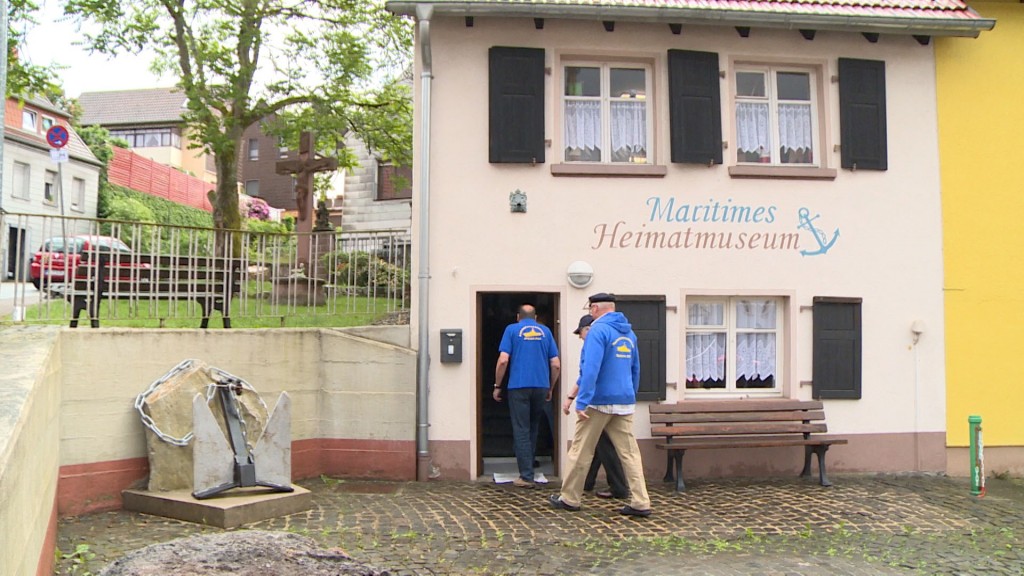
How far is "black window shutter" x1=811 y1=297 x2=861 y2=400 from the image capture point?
9.54m

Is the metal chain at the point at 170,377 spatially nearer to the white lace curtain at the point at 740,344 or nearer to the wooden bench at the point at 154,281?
the wooden bench at the point at 154,281

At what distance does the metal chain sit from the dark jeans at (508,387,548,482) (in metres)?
2.52

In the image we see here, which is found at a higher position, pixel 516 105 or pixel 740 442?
pixel 516 105

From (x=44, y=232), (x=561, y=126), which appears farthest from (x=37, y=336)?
(x=561, y=126)

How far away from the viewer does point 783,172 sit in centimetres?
964

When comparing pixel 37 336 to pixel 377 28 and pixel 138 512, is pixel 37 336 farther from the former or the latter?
pixel 377 28

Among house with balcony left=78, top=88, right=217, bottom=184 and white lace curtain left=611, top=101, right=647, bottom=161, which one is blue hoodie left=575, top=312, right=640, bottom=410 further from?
house with balcony left=78, top=88, right=217, bottom=184

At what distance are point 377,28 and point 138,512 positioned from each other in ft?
34.1

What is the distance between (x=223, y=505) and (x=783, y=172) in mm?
6830

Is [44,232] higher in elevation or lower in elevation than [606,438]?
higher

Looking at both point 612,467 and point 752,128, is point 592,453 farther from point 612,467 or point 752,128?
point 752,128

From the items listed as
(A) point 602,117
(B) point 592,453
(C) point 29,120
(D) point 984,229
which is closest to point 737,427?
(B) point 592,453

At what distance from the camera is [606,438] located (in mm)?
8203

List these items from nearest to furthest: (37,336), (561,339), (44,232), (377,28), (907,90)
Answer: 1. (37,336)
2. (44,232)
3. (561,339)
4. (907,90)
5. (377,28)
